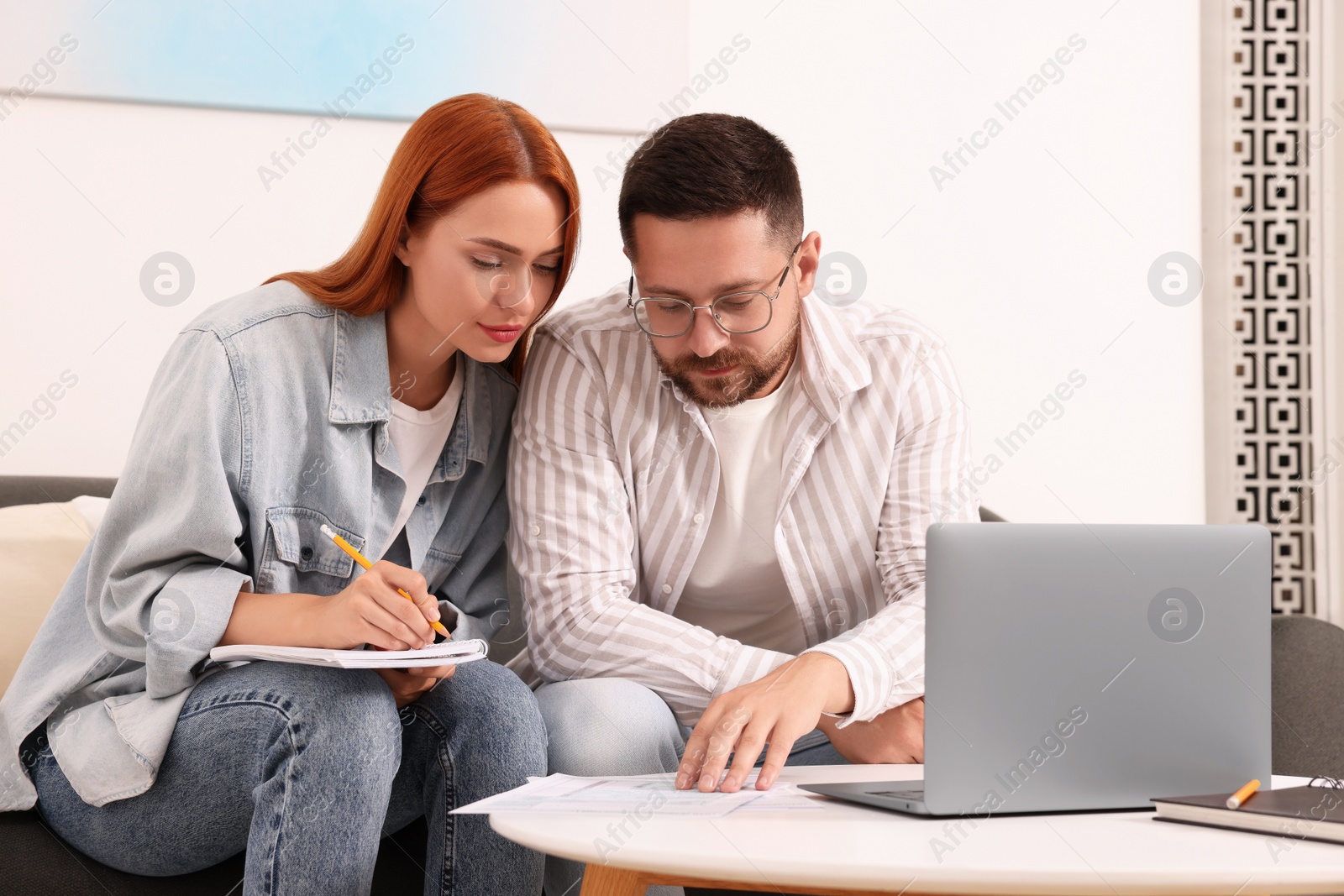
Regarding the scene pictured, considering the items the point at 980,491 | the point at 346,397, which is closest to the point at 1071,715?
the point at 346,397

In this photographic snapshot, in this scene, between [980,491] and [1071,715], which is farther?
[980,491]

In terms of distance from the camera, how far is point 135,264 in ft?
5.95

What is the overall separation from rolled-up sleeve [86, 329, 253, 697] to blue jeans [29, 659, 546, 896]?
65 mm

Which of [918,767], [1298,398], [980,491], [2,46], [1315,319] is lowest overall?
[918,767]

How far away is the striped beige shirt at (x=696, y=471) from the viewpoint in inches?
55.2

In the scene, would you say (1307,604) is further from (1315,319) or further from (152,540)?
(152,540)

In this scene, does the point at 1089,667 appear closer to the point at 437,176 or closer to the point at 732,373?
the point at 732,373

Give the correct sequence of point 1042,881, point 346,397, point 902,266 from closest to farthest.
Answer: point 1042,881
point 346,397
point 902,266

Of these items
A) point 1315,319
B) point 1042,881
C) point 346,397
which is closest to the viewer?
point 1042,881

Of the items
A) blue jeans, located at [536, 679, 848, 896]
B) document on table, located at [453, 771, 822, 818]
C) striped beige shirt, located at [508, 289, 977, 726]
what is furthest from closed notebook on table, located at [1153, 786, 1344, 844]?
striped beige shirt, located at [508, 289, 977, 726]

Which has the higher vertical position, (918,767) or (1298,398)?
(1298,398)

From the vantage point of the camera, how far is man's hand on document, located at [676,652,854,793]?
90cm

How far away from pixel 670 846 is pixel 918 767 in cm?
49

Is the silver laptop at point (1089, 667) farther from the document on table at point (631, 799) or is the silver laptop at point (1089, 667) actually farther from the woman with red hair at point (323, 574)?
the woman with red hair at point (323, 574)
